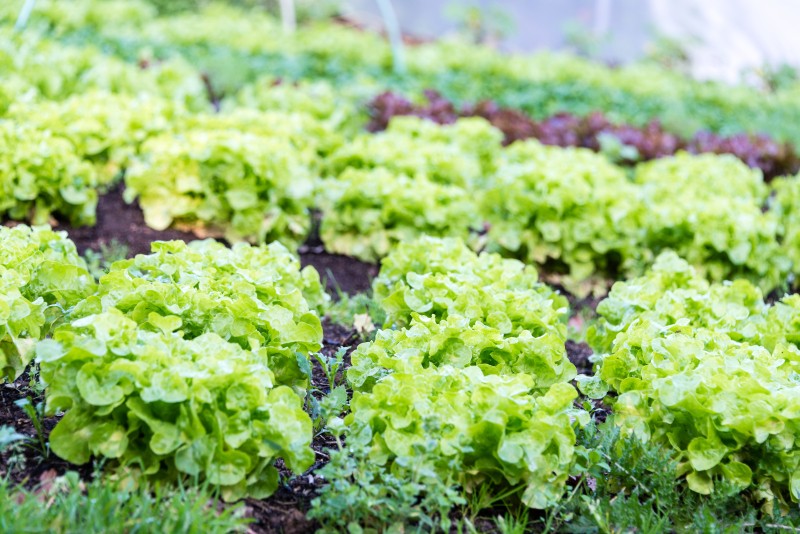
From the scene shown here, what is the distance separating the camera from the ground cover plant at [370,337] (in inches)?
90.2

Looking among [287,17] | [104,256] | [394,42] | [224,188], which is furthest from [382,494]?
[287,17]

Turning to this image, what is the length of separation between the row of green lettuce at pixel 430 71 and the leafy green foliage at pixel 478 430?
7.42m

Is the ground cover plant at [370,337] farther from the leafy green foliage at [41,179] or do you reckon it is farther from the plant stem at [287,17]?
the plant stem at [287,17]

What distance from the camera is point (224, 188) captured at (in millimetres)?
4809

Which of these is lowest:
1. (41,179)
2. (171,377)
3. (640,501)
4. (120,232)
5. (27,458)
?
(120,232)

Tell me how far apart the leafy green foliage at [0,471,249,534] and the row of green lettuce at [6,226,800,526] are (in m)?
0.12

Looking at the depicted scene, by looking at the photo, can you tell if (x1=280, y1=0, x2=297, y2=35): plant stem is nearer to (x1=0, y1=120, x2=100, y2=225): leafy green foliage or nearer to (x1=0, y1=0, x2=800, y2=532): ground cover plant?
(x1=0, y1=0, x2=800, y2=532): ground cover plant

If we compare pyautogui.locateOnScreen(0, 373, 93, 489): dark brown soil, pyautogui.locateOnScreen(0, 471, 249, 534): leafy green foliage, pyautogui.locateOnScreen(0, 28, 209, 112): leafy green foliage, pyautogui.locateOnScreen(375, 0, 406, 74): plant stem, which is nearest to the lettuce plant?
pyautogui.locateOnScreen(0, 471, 249, 534): leafy green foliage

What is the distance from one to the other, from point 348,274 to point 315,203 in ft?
1.92

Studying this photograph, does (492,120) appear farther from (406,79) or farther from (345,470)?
(345,470)

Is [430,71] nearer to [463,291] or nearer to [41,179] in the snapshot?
[41,179]

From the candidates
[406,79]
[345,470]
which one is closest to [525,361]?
[345,470]

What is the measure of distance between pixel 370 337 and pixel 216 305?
1109 mm

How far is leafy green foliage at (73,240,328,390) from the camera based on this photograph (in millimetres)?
2703
